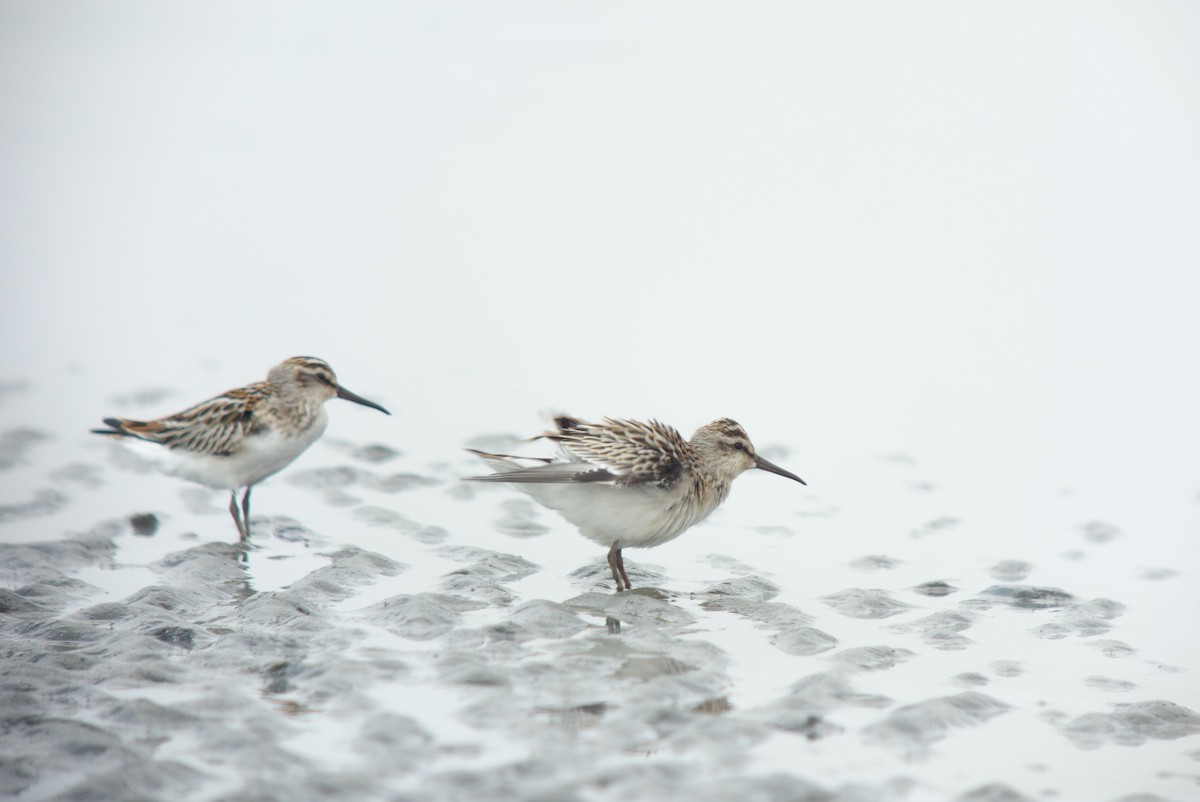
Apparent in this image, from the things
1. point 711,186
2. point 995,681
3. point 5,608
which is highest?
point 711,186

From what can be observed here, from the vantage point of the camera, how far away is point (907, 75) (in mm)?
22656

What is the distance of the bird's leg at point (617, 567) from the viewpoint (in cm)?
895

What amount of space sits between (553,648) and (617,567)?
4.86 feet

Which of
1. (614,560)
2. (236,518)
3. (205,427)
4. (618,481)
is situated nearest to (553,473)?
(618,481)

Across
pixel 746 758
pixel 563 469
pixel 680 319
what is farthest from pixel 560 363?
pixel 746 758

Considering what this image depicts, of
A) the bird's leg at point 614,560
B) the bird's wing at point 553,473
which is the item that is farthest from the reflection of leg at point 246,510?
the bird's leg at point 614,560

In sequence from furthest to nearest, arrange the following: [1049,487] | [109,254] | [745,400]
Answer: [109,254]
[745,400]
[1049,487]

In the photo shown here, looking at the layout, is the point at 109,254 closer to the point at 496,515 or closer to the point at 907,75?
the point at 496,515

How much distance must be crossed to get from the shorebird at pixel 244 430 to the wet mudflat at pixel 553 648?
0.37m

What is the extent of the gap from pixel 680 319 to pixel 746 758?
930cm

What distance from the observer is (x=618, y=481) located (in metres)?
8.82

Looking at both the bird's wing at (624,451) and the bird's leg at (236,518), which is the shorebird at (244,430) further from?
the bird's wing at (624,451)

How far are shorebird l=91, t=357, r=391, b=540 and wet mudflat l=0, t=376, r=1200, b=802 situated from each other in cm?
37

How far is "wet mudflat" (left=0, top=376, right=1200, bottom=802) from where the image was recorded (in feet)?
19.7
